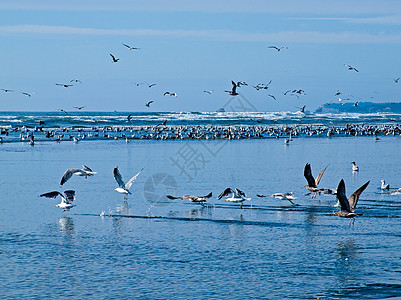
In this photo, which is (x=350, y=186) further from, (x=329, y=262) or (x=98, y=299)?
(x=98, y=299)

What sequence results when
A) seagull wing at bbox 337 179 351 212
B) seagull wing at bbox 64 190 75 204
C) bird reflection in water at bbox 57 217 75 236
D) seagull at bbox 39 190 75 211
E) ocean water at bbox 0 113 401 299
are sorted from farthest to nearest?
seagull wing at bbox 64 190 75 204 < seagull at bbox 39 190 75 211 < bird reflection in water at bbox 57 217 75 236 < seagull wing at bbox 337 179 351 212 < ocean water at bbox 0 113 401 299

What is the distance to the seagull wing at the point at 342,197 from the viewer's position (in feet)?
38.7

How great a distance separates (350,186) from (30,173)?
10.9 metres

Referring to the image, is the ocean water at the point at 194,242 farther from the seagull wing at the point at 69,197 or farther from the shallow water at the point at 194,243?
the seagull wing at the point at 69,197

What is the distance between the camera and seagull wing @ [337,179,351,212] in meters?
11.8

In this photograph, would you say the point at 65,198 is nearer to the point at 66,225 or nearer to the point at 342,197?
the point at 66,225

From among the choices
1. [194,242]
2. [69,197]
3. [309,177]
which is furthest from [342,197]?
[69,197]

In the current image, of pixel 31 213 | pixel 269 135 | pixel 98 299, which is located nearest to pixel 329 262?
pixel 98 299

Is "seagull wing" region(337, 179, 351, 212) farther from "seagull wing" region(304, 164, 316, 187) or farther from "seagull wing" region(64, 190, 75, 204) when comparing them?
"seagull wing" region(64, 190, 75, 204)

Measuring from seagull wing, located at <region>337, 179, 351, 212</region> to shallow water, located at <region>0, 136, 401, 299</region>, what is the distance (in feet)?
1.44

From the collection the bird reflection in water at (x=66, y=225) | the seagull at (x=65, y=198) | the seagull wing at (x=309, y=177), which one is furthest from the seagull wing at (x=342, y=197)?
the seagull at (x=65, y=198)

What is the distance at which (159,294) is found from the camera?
874cm

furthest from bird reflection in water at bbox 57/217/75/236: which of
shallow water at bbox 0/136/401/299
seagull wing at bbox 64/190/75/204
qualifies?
seagull wing at bbox 64/190/75/204

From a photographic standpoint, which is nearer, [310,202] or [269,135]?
[310,202]
